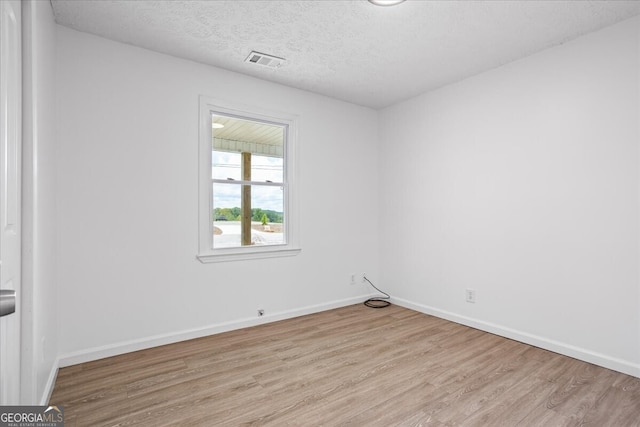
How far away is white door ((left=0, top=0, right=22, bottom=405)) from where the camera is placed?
117cm

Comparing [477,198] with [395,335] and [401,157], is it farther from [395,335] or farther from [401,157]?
[395,335]

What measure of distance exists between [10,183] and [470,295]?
3696 mm

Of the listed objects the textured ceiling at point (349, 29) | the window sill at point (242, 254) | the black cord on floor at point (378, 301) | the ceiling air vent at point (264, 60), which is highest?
the textured ceiling at point (349, 29)

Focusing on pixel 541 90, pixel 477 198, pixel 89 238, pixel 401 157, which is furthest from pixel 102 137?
pixel 541 90

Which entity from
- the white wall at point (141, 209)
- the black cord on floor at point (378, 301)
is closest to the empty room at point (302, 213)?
the white wall at point (141, 209)

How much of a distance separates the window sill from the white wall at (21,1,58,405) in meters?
1.18

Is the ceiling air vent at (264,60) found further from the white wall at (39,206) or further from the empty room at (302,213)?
the white wall at (39,206)

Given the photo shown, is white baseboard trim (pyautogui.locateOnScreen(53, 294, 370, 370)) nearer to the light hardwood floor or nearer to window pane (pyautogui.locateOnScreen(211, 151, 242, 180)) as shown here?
the light hardwood floor

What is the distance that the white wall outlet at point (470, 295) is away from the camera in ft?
11.5

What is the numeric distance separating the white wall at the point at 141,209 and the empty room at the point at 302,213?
2 cm

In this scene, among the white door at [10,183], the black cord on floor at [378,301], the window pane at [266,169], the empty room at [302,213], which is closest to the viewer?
the white door at [10,183]

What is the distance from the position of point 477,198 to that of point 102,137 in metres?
3.51

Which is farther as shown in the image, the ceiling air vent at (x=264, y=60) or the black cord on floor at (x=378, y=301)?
the black cord on floor at (x=378, y=301)

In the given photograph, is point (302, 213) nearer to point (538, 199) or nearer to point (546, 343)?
point (538, 199)
